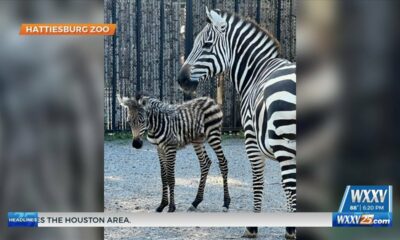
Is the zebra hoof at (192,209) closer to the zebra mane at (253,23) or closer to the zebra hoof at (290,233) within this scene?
the zebra hoof at (290,233)

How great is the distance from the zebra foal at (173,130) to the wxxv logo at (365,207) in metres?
0.60

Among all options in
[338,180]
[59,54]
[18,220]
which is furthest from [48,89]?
[338,180]

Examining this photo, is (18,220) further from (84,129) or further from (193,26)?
(193,26)

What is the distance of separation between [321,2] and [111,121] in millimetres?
1143

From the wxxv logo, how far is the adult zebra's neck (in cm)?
85

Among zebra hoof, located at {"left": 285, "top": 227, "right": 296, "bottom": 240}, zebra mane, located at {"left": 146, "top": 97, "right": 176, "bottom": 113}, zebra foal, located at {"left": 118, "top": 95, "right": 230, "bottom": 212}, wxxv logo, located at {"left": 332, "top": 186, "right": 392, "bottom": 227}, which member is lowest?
zebra hoof, located at {"left": 285, "top": 227, "right": 296, "bottom": 240}

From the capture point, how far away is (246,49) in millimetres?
2984

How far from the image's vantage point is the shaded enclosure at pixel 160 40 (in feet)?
8.29

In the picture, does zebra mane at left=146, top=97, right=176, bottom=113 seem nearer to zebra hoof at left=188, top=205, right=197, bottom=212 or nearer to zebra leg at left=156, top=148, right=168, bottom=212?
zebra leg at left=156, top=148, right=168, bottom=212

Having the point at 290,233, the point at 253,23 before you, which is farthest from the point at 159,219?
the point at 253,23

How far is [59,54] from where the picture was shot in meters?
2.24

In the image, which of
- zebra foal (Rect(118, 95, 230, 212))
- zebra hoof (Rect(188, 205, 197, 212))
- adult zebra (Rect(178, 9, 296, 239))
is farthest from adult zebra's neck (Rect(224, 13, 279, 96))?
zebra hoof (Rect(188, 205, 197, 212))

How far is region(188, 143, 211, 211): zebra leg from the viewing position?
106 inches

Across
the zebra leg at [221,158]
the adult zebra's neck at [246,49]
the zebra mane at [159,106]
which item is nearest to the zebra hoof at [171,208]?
the zebra leg at [221,158]
